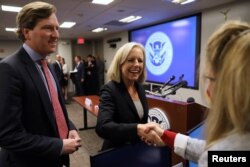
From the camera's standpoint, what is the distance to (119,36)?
8.73 m

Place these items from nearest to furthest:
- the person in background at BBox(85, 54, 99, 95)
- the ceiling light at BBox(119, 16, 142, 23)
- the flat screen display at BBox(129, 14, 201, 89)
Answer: the flat screen display at BBox(129, 14, 201, 89) → the ceiling light at BBox(119, 16, 142, 23) → the person in background at BBox(85, 54, 99, 95)

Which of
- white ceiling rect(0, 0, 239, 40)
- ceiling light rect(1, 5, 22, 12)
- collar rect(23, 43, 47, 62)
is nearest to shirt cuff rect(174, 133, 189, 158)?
collar rect(23, 43, 47, 62)

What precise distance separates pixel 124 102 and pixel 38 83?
0.49m

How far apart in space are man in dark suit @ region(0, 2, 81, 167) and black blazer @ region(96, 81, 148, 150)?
0.63 feet

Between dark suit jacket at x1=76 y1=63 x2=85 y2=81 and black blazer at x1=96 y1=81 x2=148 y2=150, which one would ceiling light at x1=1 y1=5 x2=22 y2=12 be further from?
black blazer at x1=96 y1=81 x2=148 y2=150

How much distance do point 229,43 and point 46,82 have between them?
0.96 m


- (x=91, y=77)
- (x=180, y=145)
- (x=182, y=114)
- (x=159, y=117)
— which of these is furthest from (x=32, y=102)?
(x=91, y=77)

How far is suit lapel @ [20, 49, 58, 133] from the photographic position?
44.1 inches

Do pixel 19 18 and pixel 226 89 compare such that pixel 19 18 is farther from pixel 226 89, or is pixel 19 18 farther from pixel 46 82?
pixel 226 89

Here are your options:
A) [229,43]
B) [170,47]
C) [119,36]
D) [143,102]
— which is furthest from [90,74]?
[229,43]

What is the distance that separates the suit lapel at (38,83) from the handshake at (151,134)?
459mm

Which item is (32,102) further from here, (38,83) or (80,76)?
(80,76)

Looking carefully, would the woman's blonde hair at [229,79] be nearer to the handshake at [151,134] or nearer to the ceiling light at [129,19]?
the handshake at [151,134]

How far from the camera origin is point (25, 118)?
1.10 m
